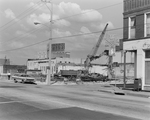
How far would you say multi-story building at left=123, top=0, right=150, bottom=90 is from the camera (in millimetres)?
21722

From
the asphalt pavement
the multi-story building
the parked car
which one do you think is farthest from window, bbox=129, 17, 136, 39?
the parked car

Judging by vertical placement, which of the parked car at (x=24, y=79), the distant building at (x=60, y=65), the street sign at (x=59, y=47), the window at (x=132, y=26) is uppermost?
the street sign at (x=59, y=47)

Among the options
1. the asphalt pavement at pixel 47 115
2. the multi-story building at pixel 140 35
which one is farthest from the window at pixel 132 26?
the asphalt pavement at pixel 47 115

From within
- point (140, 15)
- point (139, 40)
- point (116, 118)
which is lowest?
point (116, 118)

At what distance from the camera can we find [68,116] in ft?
28.1

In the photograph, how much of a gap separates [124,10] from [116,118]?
17971 millimetres

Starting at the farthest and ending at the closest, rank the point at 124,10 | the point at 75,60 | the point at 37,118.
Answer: the point at 75,60
the point at 124,10
the point at 37,118

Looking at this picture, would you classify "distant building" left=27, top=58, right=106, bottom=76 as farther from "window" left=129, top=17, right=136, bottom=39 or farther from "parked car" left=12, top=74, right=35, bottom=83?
"window" left=129, top=17, right=136, bottom=39

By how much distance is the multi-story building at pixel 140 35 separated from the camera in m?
21.7

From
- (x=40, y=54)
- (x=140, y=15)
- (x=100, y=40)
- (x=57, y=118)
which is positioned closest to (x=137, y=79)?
(x=140, y=15)

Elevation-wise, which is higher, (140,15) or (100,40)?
(100,40)

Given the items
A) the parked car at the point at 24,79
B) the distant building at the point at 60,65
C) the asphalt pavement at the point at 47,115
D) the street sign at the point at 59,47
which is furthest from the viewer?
the street sign at the point at 59,47

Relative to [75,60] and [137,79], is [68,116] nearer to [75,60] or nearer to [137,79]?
[137,79]

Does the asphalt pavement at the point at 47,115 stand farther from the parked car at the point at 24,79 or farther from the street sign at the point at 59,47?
the street sign at the point at 59,47
